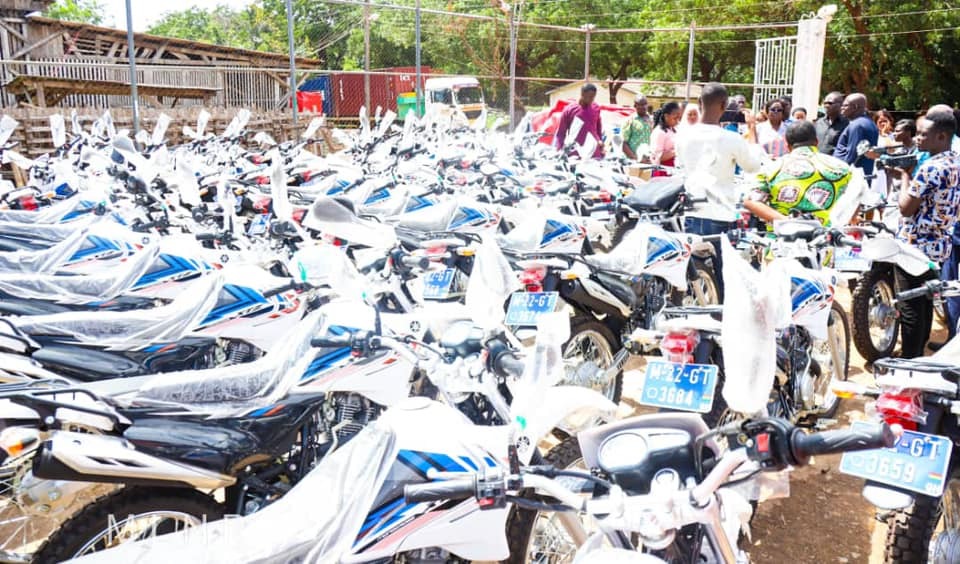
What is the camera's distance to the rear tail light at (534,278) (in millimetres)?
4234

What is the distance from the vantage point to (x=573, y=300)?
431 cm

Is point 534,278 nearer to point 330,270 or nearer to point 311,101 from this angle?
point 330,270

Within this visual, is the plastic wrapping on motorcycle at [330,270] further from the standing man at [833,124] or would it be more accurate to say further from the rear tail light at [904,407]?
the standing man at [833,124]

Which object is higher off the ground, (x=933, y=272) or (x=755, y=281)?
(x=755, y=281)

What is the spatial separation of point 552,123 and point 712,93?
9834 millimetres

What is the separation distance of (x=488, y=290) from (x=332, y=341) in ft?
1.58

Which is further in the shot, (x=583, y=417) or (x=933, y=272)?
(x=933, y=272)

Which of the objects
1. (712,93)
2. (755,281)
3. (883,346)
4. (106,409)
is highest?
(712,93)

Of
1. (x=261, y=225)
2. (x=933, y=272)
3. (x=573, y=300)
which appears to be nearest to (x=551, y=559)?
(x=573, y=300)

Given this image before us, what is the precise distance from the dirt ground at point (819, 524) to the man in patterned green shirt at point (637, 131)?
6519 mm

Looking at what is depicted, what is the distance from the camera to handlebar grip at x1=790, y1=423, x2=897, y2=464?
153 centimetres

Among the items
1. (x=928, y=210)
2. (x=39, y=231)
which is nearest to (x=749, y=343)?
(x=928, y=210)

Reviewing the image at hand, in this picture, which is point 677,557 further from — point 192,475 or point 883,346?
Answer: point 883,346

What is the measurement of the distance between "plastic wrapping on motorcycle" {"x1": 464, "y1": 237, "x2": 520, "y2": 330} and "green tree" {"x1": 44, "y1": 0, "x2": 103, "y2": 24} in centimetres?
4365
